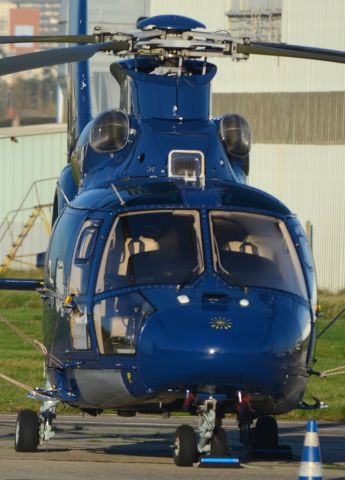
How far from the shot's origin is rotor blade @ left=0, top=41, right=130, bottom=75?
966 cm

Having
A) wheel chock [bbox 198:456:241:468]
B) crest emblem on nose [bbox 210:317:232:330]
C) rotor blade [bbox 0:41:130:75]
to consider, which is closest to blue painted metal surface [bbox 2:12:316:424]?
crest emblem on nose [bbox 210:317:232:330]

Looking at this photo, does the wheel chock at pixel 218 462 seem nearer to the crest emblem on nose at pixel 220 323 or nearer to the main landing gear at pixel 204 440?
the main landing gear at pixel 204 440

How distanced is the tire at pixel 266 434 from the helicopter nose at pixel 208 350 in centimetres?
229

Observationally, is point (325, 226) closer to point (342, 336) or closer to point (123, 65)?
point (342, 336)

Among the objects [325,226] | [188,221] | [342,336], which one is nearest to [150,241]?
[188,221]

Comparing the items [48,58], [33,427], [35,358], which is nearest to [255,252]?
[48,58]

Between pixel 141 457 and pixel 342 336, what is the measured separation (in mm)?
15795

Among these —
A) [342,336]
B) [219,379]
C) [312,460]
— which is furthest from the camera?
[342,336]

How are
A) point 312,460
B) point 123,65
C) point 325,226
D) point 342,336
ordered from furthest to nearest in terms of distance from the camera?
point 325,226, point 342,336, point 123,65, point 312,460

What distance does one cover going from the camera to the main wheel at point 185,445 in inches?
437

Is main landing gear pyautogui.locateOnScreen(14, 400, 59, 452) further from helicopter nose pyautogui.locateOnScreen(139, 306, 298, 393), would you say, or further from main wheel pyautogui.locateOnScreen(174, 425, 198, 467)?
helicopter nose pyautogui.locateOnScreen(139, 306, 298, 393)

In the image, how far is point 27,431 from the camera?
508 inches

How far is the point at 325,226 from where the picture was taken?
121ft

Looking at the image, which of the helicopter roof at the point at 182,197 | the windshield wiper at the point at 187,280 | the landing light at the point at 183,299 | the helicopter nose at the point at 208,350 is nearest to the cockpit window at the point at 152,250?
the windshield wiper at the point at 187,280
